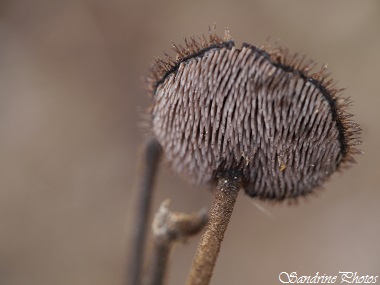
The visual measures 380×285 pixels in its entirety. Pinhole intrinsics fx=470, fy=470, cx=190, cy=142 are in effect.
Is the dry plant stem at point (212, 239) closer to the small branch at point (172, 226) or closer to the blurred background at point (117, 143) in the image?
the small branch at point (172, 226)

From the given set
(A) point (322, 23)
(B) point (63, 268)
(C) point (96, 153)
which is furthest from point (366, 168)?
(B) point (63, 268)

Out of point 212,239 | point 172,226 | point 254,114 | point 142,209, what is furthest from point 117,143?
point 254,114

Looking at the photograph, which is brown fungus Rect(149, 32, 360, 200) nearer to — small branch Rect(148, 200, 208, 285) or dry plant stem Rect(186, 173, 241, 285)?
dry plant stem Rect(186, 173, 241, 285)

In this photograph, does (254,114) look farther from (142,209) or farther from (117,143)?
(117,143)

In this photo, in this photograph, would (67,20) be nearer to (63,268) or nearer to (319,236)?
(63,268)

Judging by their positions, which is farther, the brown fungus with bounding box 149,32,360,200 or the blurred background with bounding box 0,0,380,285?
the blurred background with bounding box 0,0,380,285

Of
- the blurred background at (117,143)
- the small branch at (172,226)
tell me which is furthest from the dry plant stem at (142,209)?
the blurred background at (117,143)

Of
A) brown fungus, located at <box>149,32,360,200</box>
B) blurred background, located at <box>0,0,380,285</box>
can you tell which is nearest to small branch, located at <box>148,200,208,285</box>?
brown fungus, located at <box>149,32,360,200</box>
